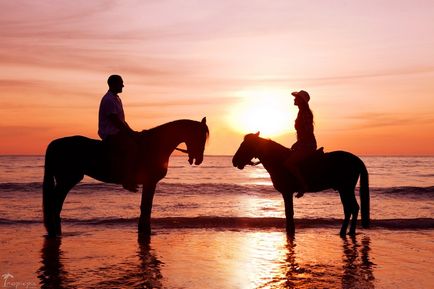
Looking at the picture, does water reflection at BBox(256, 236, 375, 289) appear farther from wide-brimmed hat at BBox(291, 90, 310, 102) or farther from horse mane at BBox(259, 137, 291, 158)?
wide-brimmed hat at BBox(291, 90, 310, 102)

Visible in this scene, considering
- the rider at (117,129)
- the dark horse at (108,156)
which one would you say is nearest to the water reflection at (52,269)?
the dark horse at (108,156)

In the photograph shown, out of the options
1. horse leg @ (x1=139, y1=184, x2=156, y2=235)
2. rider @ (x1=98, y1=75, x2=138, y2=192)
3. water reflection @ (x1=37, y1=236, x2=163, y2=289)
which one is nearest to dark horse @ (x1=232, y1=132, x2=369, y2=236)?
horse leg @ (x1=139, y1=184, x2=156, y2=235)

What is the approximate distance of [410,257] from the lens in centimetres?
904

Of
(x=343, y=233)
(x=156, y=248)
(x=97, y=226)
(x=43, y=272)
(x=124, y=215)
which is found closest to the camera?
(x=43, y=272)

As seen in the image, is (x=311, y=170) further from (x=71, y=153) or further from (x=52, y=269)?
(x=52, y=269)

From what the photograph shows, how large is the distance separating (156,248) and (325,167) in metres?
4.52

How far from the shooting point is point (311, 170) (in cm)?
1112

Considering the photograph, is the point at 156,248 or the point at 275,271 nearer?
the point at 275,271

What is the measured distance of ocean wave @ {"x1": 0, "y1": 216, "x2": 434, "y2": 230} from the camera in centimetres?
1402

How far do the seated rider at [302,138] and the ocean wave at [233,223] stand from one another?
3610 millimetres

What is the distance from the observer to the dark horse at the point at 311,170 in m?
11.0

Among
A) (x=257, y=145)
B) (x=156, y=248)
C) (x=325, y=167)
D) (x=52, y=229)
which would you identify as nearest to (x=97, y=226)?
(x=52, y=229)

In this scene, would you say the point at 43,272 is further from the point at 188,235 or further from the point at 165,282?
the point at 188,235

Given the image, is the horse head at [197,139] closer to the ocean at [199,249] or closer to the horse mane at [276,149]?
the horse mane at [276,149]
